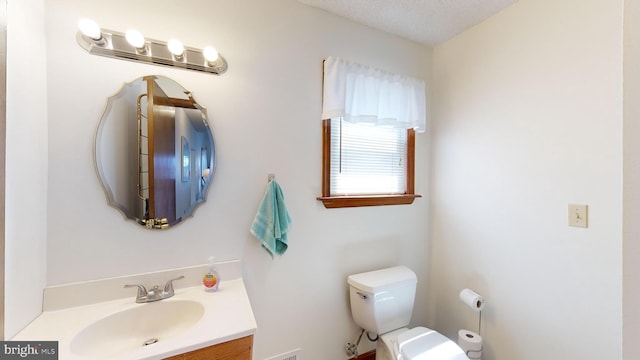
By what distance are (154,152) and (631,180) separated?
156cm

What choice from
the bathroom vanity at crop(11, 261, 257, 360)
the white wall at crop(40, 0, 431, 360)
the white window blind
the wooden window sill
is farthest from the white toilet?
the bathroom vanity at crop(11, 261, 257, 360)

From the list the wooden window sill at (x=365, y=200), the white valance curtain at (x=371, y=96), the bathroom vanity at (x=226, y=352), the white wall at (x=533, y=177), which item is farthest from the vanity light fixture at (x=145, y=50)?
the white wall at (x=533, y=177)

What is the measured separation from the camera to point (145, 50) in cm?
115

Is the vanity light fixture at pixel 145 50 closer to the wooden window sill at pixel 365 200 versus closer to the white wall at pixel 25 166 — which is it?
the white wall at pixel 25 166

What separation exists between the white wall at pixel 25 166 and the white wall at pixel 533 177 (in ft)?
7.53

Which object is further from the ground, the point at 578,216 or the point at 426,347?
the point at 578,216

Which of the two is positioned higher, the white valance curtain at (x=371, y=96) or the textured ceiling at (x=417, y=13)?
the textured ceiling at (x=417, y=13)

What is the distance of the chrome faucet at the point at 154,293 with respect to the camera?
1103 millimetres

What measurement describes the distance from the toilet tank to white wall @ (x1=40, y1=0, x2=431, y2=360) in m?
0.11

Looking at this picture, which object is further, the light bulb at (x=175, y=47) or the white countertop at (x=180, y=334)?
the light bulb at (x=175, y=47)

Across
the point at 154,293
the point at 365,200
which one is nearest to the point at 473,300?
the point at 365,200

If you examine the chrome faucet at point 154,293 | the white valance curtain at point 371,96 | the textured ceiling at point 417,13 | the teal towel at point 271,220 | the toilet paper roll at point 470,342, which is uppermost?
the textured ceiling at point 417,13

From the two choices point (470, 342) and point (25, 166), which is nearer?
point (25, 166)

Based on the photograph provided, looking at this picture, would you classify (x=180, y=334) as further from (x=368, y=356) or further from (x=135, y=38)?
(x=368, y=356)
